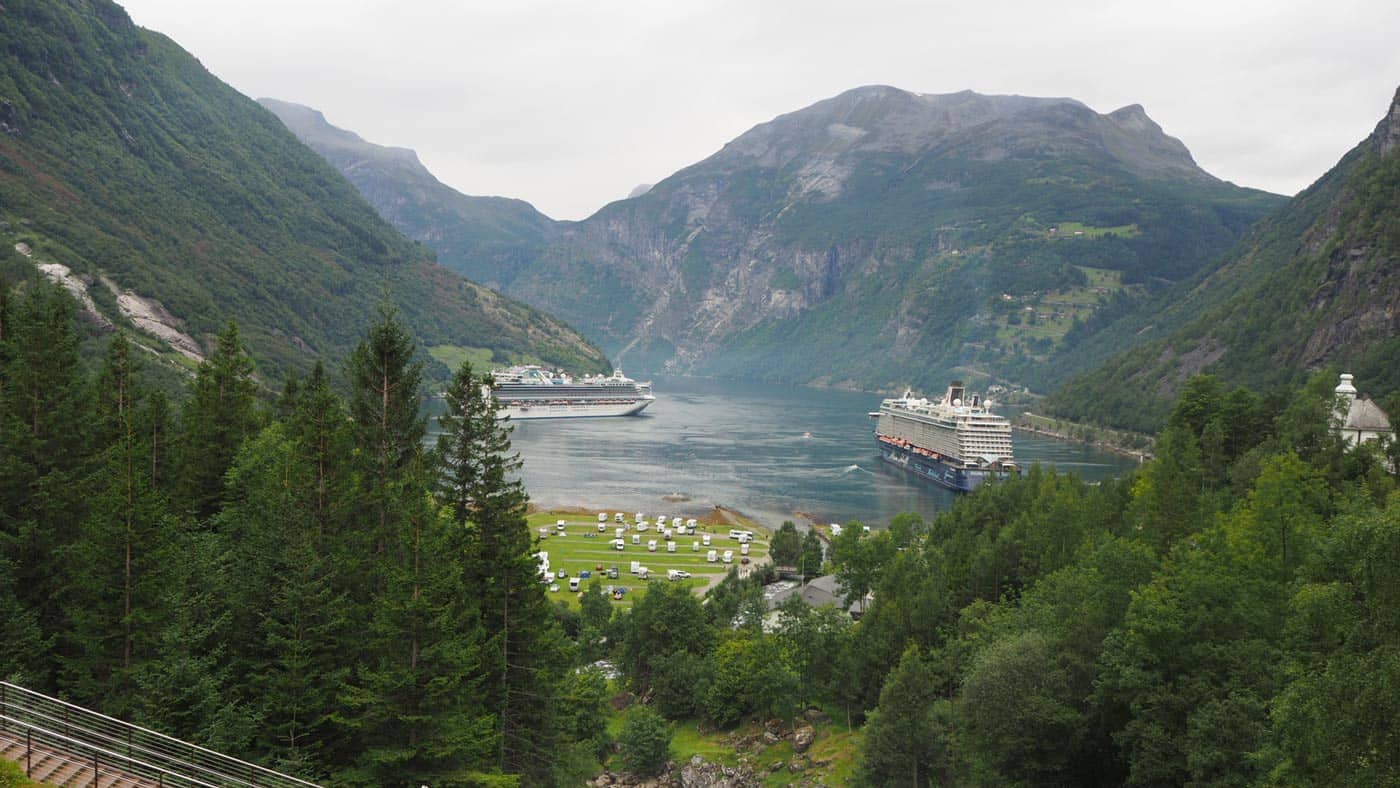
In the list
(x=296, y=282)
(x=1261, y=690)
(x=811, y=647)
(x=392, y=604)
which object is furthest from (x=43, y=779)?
(x=296, y=282)

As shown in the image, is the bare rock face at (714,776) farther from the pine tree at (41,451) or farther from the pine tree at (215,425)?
the pine tree at (41,451)

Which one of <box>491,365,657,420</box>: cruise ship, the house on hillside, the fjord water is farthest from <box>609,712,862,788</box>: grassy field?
<box>491,365,657,420</box>: cruise ship

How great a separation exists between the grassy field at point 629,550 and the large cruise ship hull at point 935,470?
32.5 meters

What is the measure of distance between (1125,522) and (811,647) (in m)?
15.0

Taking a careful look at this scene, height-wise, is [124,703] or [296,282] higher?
[296,282]

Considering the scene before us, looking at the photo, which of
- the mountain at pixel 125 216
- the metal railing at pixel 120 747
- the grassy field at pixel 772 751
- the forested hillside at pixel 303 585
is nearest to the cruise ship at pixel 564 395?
the mountain at pixel 125 216

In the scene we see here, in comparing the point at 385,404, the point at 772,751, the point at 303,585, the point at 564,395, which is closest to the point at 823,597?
the point at 772,751

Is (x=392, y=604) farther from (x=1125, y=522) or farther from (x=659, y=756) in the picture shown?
(x=1125, y=522)

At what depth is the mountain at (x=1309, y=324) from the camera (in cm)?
9638

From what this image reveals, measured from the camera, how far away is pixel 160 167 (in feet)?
594

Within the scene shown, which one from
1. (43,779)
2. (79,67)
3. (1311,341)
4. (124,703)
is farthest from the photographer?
(79,67)

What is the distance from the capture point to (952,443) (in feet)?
363

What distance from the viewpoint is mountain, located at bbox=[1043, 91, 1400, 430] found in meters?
96.4

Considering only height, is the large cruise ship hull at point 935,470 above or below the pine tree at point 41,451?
below
